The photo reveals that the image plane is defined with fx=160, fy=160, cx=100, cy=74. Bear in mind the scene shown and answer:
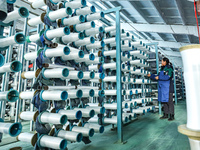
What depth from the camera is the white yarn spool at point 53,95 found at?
1.54m

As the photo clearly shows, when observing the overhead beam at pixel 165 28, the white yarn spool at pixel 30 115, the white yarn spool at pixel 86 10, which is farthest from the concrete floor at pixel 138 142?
the overhead beam at pixel 165 28

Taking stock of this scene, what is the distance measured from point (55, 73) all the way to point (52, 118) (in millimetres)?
441

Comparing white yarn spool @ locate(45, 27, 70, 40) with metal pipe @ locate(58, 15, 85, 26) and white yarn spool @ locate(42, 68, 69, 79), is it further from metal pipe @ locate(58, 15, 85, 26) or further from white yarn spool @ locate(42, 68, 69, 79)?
white yarn spool @ locate(42, 68, 69, 79)

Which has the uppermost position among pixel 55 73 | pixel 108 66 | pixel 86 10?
pixel 86 10

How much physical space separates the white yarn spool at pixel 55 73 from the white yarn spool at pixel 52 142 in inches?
24.0

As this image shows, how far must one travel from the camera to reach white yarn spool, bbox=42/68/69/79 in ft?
5.25

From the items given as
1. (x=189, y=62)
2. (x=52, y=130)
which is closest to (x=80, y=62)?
(x=52, y=130)

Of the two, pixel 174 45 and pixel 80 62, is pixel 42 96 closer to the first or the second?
pixel 80 62

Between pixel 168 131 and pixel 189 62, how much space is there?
2792mm

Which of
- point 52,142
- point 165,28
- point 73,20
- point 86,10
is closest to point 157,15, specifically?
point 165,28

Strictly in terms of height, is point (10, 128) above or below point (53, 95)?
below

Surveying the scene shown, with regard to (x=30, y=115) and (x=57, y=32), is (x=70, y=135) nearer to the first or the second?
(x=30, y=115)

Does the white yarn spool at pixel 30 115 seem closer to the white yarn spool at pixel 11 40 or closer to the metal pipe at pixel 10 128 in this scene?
the metal pipe at pixel 10 128

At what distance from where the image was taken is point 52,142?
1515 millimetres
